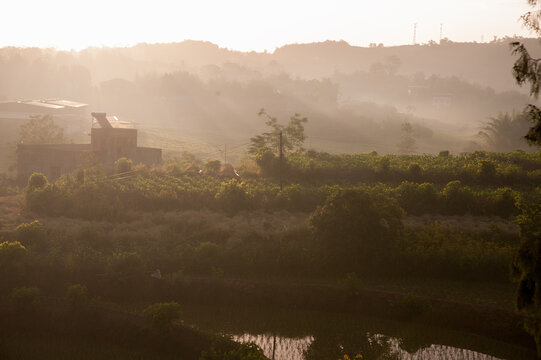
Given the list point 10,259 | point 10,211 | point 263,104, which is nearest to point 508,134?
point 263,104

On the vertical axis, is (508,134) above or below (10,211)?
above

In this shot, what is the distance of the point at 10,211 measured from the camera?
32.8 meters

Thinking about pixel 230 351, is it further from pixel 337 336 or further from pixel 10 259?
pixel 10 259

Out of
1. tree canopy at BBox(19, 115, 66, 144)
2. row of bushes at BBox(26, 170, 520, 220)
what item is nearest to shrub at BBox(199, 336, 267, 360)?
row of bushes at BBox(26, 170, 520, 220)

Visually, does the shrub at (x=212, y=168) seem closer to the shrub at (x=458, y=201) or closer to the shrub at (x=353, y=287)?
the shrub at (x=458, y=201)

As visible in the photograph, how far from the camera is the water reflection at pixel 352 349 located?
1784 cm

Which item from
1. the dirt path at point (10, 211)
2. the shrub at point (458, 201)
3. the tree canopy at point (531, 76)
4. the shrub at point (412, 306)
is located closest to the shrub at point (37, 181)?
the dirt path at point (10, 211)

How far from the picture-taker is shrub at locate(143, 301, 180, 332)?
18.5 m

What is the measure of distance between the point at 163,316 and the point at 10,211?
19.4 m

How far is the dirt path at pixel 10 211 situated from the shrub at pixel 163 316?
44.9ft

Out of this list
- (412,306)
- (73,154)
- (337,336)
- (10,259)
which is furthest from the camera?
(73,154)

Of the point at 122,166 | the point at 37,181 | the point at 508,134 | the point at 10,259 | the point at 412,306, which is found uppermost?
the point at 508,134

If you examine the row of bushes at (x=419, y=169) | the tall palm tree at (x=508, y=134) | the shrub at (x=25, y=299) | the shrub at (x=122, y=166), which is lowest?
the shrub at (x=25, y=299)

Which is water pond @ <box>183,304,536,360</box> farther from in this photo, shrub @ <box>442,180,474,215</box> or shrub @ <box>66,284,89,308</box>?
shrub @ <box>442,180,474,215</box>
